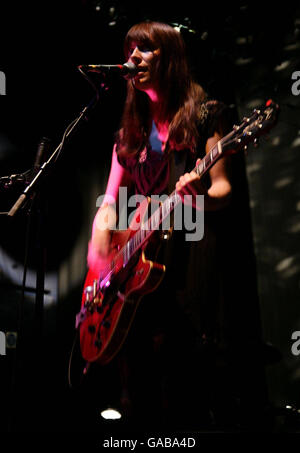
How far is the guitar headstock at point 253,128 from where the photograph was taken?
5.30ft

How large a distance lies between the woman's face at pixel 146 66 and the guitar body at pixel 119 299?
554 mm

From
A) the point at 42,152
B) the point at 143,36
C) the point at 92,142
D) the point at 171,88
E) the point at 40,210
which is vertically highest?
the point at 92,142

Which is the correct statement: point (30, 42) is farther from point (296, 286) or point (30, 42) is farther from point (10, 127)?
point (296, 286)

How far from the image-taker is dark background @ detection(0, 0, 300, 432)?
2.60 m

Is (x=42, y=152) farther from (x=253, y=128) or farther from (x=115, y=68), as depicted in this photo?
(x=253, y=128)

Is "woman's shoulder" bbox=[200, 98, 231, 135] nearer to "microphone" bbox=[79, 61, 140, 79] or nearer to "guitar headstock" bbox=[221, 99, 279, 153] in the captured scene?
"guitar headstock" bbox=[221, 99, 279, 153]

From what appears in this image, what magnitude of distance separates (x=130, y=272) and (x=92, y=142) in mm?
1458

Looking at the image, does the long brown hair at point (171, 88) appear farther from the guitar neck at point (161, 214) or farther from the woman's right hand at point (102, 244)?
the woman's right hand at point (102, 244)

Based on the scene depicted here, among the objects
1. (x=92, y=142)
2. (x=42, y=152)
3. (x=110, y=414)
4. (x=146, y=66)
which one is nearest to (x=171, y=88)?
(x=146, y=66)

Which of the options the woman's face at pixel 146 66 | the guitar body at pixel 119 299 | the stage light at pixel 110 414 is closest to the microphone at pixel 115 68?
the woman's face at pixel 146 66

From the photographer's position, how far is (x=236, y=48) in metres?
2.87

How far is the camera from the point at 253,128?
65.2 inches

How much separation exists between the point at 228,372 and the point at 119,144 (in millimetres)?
1178

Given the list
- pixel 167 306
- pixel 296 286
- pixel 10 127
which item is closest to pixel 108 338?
pixel 167 306
